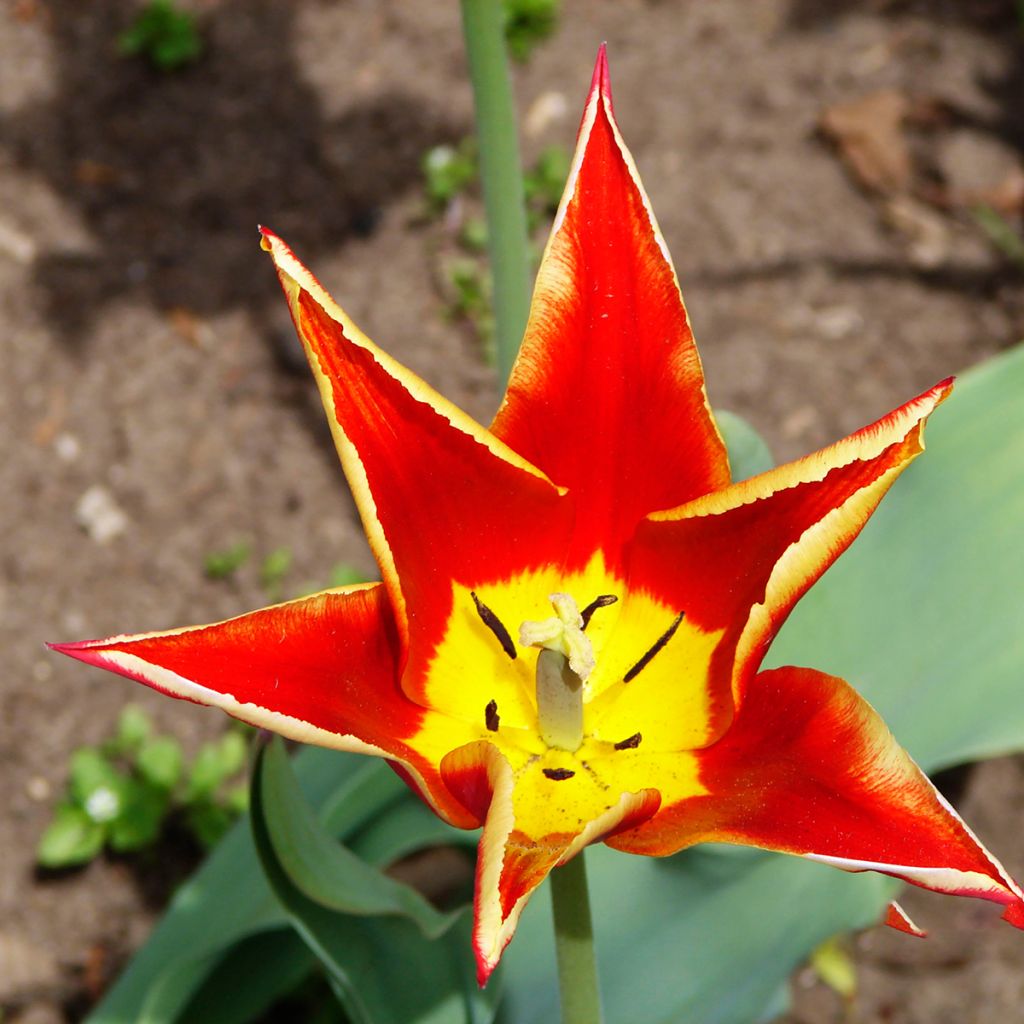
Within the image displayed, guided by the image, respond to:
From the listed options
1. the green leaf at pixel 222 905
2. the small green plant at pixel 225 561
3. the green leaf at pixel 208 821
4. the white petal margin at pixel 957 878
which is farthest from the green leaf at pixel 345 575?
the white petal margin at pixel 957 878

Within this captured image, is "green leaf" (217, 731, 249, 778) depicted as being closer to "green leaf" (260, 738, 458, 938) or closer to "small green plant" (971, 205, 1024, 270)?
"green leaf" (260, 738, 458, 938)

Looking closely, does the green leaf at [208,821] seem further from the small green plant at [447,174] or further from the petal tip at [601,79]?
the petal tip at [601,79]

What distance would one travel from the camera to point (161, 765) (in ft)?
6.97

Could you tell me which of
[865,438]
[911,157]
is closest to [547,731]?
[865,438]

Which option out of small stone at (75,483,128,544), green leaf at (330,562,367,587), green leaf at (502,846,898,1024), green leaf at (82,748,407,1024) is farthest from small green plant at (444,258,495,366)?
green leaf at (502,846,898,1024)

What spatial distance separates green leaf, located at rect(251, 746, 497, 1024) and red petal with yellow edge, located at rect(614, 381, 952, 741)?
0.27 meters

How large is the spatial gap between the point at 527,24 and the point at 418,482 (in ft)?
8.07

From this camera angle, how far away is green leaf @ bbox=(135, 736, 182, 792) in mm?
2121

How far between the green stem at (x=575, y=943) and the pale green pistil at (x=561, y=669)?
114 millimetres

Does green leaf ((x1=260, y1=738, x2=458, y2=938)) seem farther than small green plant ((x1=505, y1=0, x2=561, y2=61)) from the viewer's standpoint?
No

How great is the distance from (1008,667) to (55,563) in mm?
1721

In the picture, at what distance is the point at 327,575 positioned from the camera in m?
2.42

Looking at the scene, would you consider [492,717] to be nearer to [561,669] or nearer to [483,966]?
[561,669]

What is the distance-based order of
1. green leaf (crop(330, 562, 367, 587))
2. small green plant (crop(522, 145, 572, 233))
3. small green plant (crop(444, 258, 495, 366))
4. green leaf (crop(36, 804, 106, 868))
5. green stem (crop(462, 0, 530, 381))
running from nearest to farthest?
green stem (crop(462, 0, 530, 381)), green leaf (crop(36, 804, 106, 868)), green leaf (crop(330, 562, 367, 587)), small green plant (crop(444, 258, 495, 366)), small green plant (crop(522, 145, 572, 233))
